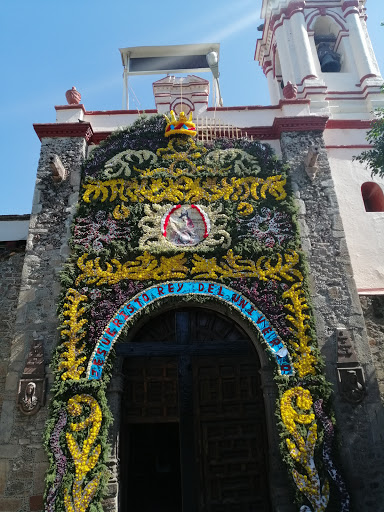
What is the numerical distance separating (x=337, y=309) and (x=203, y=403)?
112 inches

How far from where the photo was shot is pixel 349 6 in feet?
46.7

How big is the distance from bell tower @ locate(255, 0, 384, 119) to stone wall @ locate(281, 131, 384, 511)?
13.6ft

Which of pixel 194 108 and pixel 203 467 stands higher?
pixel 194 108

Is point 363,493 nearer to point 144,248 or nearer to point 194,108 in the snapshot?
point 144,248

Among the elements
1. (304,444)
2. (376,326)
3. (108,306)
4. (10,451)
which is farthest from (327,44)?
(10,451)

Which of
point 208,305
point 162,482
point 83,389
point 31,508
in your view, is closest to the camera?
point 31,508

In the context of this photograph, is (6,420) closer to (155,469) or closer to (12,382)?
(12,382)

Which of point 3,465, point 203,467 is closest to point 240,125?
point 203,467

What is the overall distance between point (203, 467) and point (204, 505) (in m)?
0.53

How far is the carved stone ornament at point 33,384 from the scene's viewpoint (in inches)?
267

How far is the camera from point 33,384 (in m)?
6.88

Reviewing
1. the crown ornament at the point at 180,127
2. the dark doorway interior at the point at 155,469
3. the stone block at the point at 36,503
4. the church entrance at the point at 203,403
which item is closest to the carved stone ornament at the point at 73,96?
the crown ornament at the point at 180,127

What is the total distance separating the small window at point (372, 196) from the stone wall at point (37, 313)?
21.6ft

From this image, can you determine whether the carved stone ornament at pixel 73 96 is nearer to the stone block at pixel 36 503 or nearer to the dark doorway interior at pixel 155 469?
the dark doorway interior at pixel 155 469
